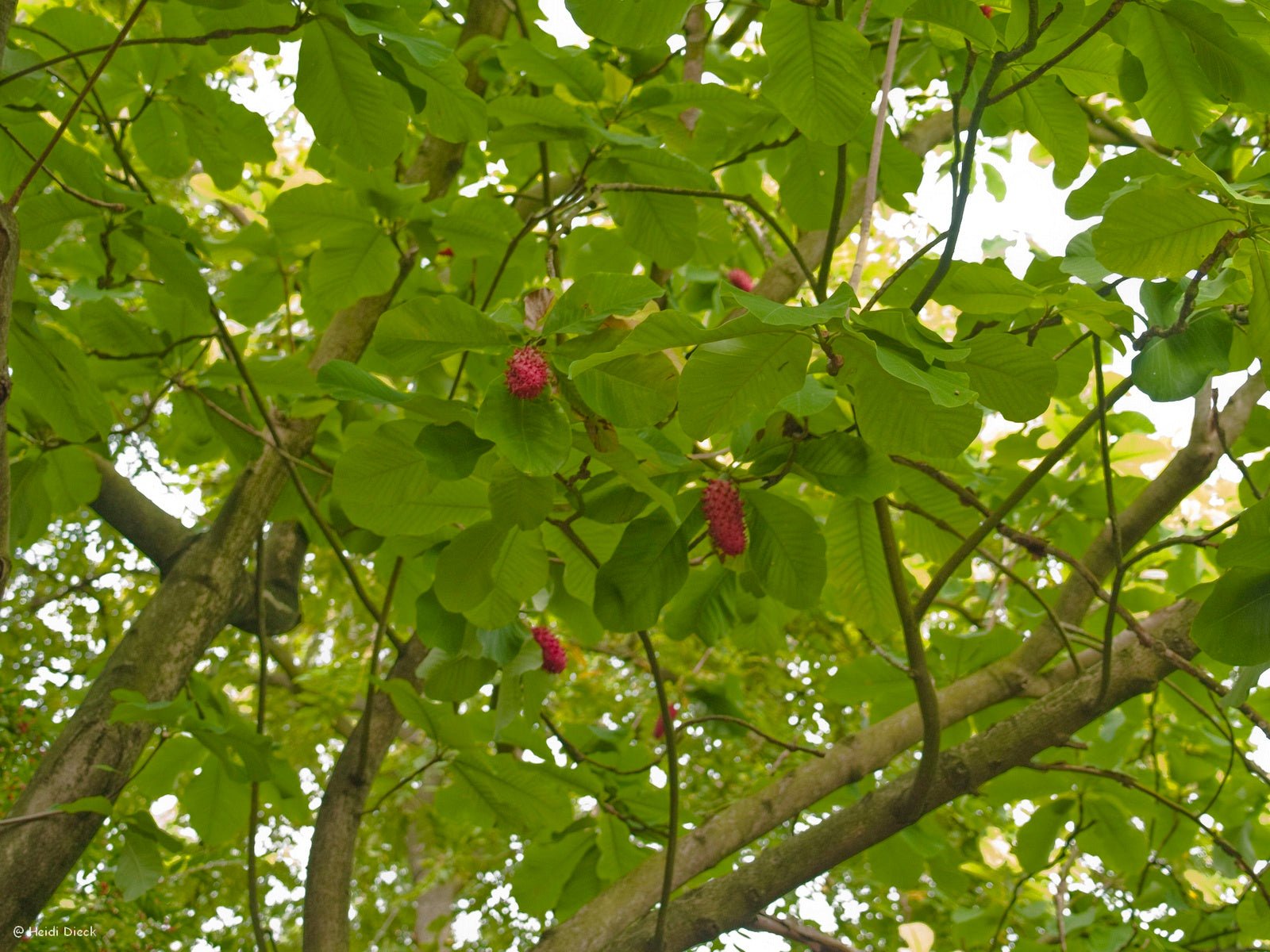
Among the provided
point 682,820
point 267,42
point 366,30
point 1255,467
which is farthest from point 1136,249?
point 682,820

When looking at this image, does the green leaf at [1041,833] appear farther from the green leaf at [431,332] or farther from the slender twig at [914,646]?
the green leaf at [431,332]

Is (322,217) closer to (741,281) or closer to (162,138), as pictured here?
(162,138)

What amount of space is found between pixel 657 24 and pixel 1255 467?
1.10 meters

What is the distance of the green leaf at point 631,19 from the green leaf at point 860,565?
55cm

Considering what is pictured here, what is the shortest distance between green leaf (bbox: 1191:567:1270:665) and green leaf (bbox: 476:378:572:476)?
1.84 feet

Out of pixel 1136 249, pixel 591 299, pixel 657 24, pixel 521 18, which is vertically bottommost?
pixel 1136 249

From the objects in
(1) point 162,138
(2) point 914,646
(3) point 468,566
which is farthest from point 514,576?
(1) point 162,138

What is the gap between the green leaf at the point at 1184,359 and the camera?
0.90 meters

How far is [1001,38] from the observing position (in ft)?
2.95

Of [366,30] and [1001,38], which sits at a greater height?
[366,30]

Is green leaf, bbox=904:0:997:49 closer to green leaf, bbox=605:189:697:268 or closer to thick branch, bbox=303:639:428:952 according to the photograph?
green leaf, bbox=605:189:697:268

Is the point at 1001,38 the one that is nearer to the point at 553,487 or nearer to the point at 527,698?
the point at 553,487

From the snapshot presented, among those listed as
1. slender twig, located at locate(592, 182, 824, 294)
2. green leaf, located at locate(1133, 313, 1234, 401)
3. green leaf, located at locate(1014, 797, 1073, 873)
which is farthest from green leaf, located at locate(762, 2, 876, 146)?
green leaf, located at locate(1014, 797, 1073, 873)

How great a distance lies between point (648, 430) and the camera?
978 millimetres
